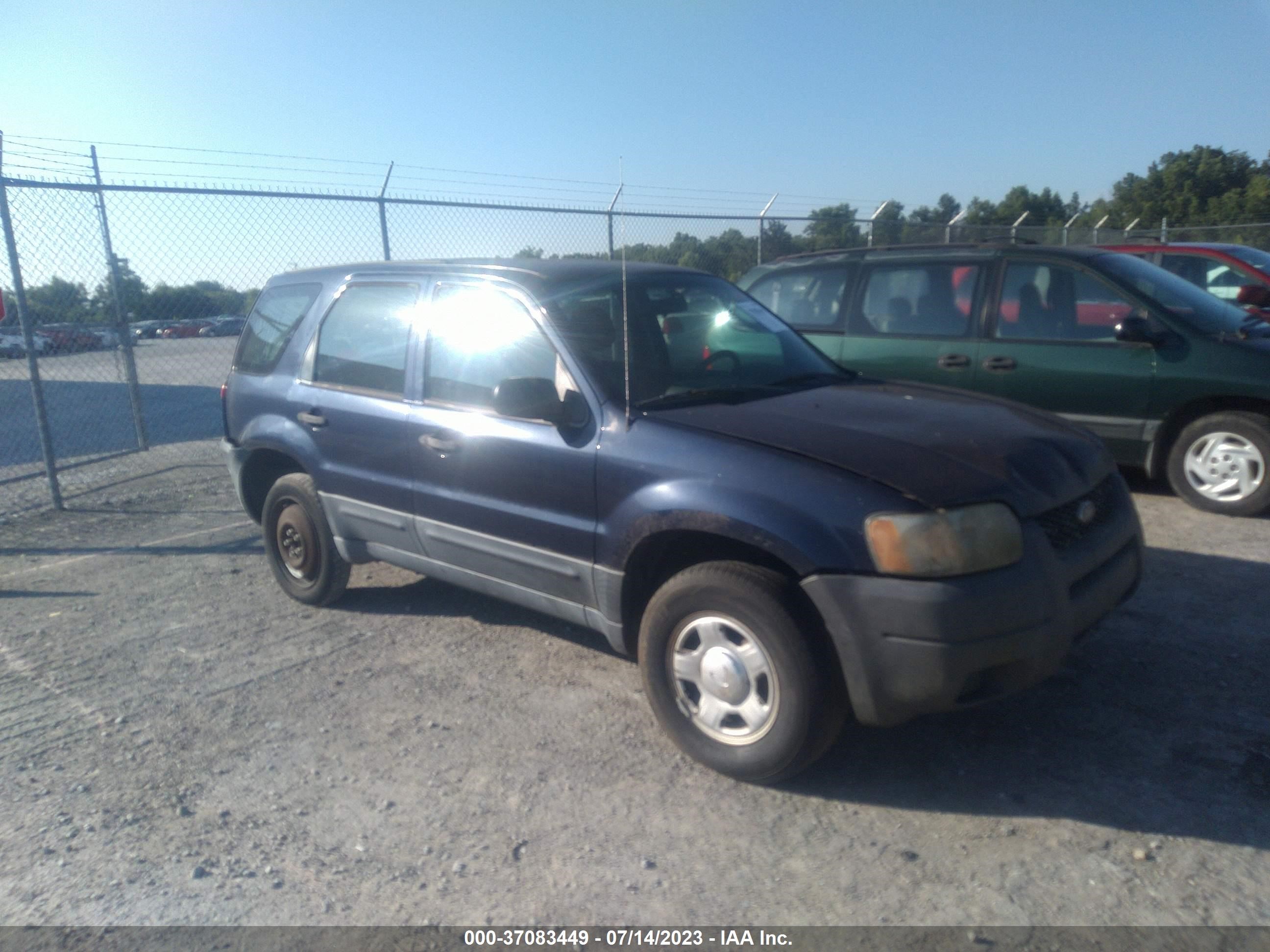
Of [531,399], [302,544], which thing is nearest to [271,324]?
[302,544]

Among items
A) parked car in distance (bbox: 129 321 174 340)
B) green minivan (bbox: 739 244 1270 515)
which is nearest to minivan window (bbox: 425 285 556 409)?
green minivan (bbox: 739 244 1270 515)

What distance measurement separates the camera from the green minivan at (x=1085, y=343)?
19.9ft

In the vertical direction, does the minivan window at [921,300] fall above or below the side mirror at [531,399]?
above

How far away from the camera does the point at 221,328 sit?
30.3 feet

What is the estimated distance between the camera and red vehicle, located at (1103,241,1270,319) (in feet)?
28.7

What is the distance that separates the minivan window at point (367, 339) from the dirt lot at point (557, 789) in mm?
1272

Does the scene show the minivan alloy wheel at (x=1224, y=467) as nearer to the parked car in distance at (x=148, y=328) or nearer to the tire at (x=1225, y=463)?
the tire at (x=1225, y=463)

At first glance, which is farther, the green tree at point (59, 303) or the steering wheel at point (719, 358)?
the green tree at point (59, 303)

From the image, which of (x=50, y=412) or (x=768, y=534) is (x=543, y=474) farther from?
(x=50, y=412)

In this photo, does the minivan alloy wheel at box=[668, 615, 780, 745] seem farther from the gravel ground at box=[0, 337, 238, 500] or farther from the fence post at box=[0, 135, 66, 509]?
the fence post at box=[0, 135, 66, 509]

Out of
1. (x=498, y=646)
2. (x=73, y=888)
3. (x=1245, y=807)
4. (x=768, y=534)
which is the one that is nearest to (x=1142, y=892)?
(x=1245, y=807)

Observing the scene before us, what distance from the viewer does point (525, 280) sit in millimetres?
4137

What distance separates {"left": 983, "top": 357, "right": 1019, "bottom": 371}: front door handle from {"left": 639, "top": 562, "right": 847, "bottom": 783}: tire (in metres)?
4.19

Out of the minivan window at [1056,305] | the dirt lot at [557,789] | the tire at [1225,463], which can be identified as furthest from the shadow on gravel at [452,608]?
the tire at [1225,463]
